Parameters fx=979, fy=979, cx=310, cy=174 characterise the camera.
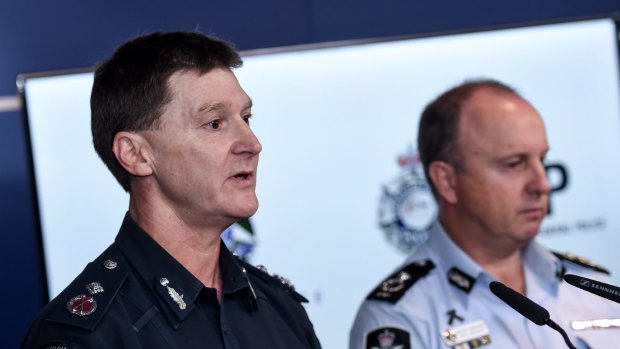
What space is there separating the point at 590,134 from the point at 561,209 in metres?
0.25

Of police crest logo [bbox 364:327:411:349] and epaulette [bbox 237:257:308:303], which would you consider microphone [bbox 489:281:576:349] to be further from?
police crest logo [bbox 364:327:411:349]

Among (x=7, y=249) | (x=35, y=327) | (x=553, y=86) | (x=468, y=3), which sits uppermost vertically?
(x=468, y=3)

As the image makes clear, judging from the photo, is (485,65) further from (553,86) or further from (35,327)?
(35,327)

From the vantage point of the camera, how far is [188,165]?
1.86 metres

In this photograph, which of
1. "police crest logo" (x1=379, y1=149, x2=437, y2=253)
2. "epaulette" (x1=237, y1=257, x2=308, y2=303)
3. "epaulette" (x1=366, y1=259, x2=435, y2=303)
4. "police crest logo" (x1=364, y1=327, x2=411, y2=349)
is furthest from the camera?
"police crest logo" (x1=379, y1=149, x2=437, y2=253)

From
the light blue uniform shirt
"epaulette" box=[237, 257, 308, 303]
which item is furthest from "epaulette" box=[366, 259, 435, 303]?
"epaulette" box=[237, 257, 308, 303]

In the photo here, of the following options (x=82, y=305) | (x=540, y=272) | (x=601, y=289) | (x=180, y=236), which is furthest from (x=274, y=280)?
(x=540, y=272)

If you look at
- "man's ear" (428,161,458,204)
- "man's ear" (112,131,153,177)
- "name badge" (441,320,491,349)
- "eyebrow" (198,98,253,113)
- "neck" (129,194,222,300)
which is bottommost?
"name badge" (441,320,491,349)

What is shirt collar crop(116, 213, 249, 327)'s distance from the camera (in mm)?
1802

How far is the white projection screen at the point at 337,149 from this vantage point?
2.76 m

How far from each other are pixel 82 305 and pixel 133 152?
34cm

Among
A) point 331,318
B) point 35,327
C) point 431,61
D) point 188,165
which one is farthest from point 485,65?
point 35,327

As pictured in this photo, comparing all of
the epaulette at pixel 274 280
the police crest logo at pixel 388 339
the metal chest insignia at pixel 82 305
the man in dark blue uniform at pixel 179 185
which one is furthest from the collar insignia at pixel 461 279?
the metal chest insignia at pixel 82 305

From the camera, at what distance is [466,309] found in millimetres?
2533
